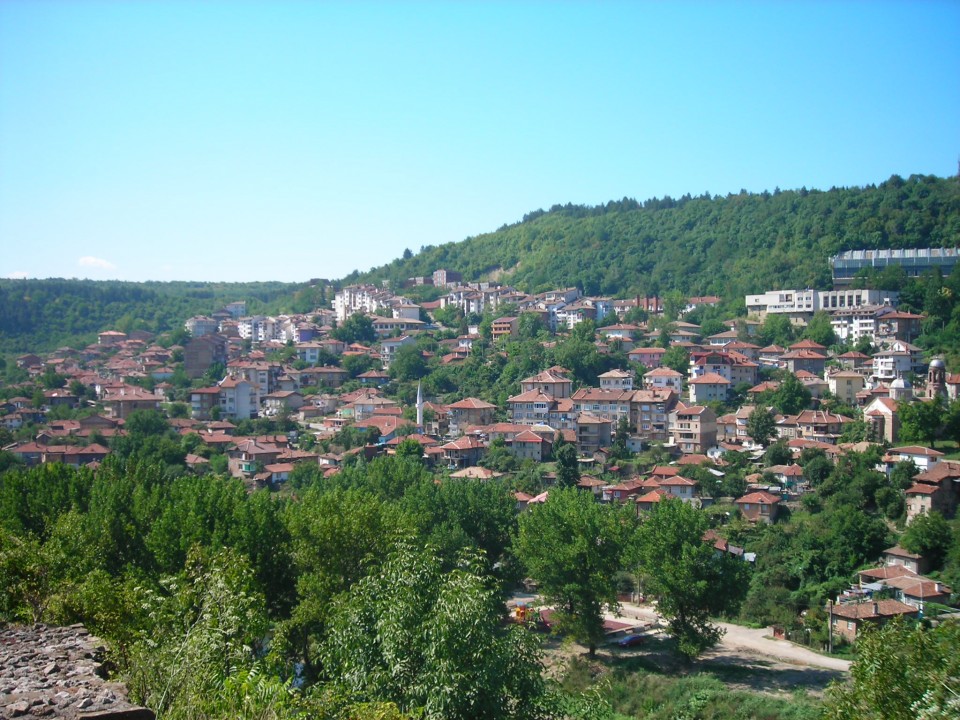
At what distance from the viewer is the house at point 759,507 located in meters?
22.9

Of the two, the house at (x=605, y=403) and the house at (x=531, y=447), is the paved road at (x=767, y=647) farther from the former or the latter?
the house at (x=605, y=403)

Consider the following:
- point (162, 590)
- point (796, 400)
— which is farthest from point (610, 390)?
point (162, 590)

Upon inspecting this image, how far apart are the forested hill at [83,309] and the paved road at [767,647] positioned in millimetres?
44985

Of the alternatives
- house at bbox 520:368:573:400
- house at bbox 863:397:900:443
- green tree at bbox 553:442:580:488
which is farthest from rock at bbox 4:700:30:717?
house at bbox 520:368:573:400

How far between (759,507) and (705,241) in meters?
35.6

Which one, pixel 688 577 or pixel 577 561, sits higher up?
pixel 577 561

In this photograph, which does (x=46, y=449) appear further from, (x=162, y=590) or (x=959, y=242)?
(x=959, y=242)

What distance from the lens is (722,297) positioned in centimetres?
4656

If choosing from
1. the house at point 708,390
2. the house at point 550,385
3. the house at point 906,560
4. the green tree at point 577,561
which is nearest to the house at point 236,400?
the house at point 550,385

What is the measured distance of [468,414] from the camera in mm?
32156

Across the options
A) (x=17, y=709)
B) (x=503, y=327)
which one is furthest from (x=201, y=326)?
(x=17, y=709)

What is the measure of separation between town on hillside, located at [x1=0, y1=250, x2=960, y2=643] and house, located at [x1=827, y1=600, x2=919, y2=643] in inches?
1.6

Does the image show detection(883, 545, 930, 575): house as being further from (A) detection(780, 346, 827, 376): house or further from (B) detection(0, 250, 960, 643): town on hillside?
(A) detection(780, 346, 827, 376): house

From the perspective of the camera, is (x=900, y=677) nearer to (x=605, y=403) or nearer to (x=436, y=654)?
(x=436, y=654)
